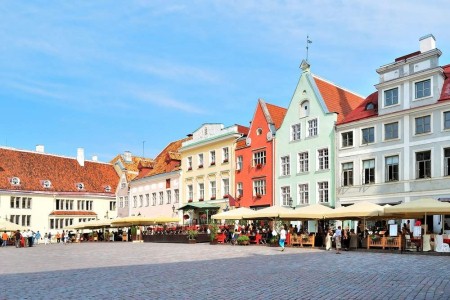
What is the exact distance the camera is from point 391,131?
3772cm

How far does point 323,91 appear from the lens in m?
44.4

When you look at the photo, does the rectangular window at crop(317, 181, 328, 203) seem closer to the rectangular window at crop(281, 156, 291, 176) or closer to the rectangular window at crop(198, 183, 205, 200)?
the rectangular window at crop(281, 156, 291, 176)

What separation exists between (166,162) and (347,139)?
86.7 feet

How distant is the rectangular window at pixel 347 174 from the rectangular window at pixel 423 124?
5.82m

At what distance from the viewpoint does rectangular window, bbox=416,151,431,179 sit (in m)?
35.1

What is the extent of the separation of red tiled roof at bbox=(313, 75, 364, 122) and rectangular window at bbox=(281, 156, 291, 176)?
18.8 ft

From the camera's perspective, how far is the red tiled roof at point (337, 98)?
43.4m

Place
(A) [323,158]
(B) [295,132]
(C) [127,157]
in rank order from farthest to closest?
1. (C) [127,157]
2. (B) [295,132]
3. (A) [323,158]

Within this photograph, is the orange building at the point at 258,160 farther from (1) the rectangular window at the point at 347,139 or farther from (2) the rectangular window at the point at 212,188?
(1) the rectangular window at the point at 347,139

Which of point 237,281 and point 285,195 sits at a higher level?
point 285,195

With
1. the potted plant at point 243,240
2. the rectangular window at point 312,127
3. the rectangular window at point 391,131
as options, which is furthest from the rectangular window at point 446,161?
the potted plant at point 243,240

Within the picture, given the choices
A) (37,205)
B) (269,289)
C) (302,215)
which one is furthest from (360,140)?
(37,205)

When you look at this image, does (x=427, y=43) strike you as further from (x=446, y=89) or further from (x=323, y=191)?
(x=323, y=191)

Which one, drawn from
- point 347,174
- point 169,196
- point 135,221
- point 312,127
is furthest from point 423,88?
point 169,196
